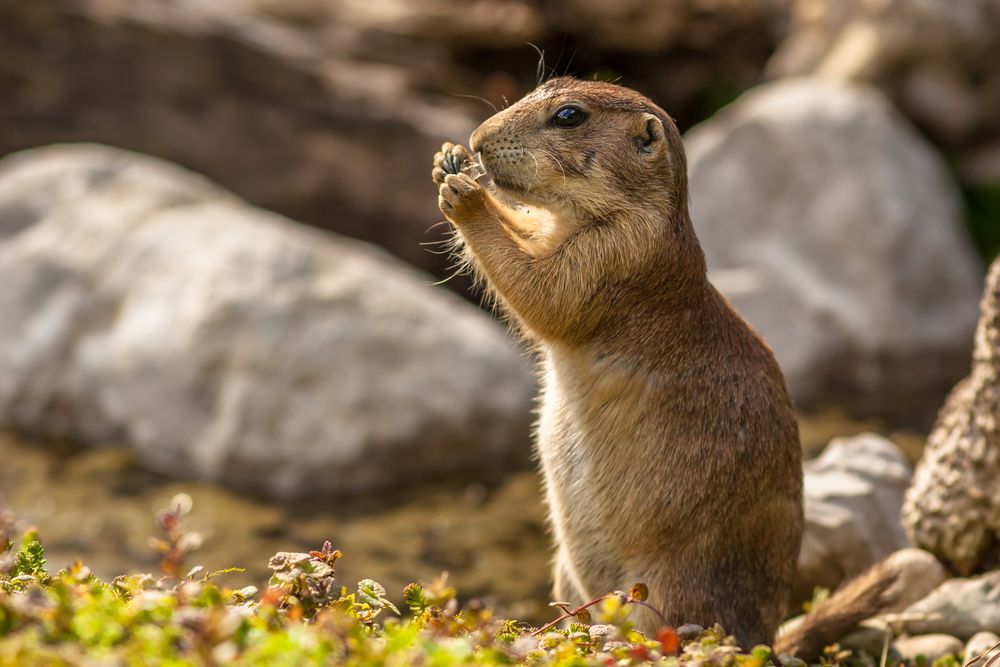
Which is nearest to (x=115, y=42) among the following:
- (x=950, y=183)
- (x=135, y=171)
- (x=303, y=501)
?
(x=135, y=171)

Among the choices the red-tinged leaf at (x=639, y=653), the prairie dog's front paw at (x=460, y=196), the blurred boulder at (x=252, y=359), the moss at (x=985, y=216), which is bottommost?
the blurred boulder at (x=252, y=359)

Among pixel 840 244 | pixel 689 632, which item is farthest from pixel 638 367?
pixel 840 244

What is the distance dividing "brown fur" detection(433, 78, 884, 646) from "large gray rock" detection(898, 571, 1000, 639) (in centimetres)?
99

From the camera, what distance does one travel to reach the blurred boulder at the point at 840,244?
10914 mm

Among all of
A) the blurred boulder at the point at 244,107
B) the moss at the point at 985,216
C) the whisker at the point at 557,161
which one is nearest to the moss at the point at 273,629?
the whisker at the point at 557,161

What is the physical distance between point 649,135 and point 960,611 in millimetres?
2705

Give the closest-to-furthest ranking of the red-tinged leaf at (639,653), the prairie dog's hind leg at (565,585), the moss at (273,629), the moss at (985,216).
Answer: the moss at (273,629) < the red-tinged leaf at (639,653) < the prairie dog's hind leg at (565,585) < the moss at (985,216)

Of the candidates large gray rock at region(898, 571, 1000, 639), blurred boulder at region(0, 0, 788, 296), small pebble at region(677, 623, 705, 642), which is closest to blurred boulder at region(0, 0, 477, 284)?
blurred boulder at region(0, 0, 788, 296)

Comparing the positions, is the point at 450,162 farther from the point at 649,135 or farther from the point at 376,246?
the point at 376,246

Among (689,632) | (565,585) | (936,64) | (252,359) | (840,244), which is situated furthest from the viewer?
(936,64)

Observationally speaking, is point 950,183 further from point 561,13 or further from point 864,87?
point 561,13

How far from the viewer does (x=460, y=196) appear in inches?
193

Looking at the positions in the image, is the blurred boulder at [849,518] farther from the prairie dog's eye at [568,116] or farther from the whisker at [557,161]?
the prairie dog's eye at [568,116]

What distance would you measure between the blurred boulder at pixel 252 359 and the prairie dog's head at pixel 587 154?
435 centimetres
